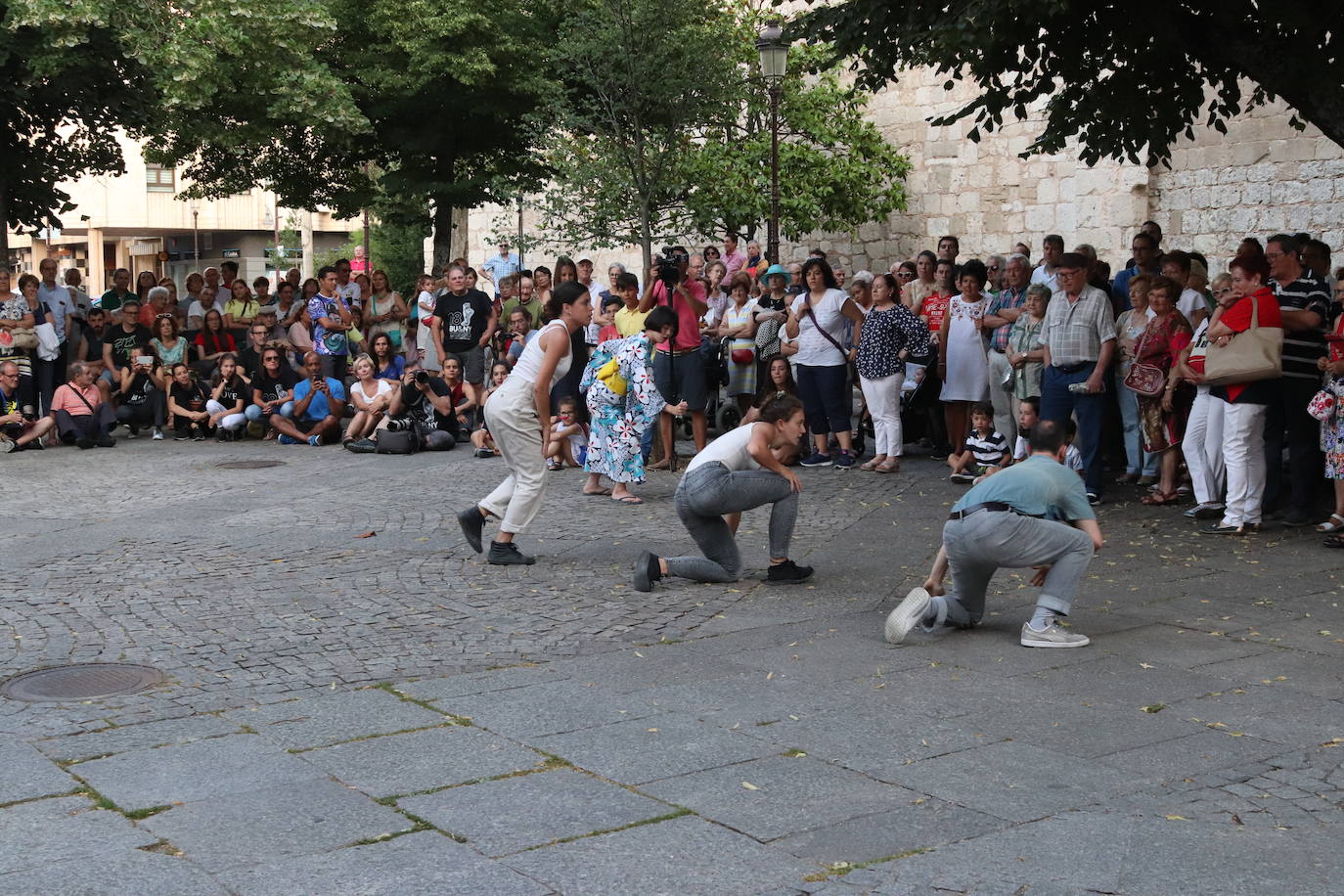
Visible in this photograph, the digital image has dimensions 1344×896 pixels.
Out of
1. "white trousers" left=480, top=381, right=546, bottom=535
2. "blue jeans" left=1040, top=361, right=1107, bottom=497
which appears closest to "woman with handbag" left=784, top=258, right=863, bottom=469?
"blue jeans" left=1040, top=361, right=1107, bottom=497

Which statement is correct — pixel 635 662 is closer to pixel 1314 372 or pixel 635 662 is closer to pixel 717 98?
pixel 1314 372

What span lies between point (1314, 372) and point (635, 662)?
5.89 meters

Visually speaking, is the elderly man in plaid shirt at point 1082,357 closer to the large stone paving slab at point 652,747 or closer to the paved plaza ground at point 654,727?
the paved plaza ground at point 654,727

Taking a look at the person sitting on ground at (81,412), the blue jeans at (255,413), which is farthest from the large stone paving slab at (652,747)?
the person sitting on ground at (81,412)

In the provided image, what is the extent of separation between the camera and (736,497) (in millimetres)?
8805

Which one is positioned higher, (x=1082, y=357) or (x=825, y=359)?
(x=1082, y=357)

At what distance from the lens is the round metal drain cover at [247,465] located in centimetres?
1514

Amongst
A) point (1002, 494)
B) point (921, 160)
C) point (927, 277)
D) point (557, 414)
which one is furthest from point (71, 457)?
point (921, 160)

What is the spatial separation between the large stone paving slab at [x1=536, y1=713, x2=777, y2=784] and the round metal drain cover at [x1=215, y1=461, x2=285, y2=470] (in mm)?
9853

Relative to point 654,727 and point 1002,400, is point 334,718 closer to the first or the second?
point 654,727

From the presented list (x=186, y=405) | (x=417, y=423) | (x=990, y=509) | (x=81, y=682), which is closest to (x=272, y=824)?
(x=81, y=682)

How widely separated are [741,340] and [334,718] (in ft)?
31.0

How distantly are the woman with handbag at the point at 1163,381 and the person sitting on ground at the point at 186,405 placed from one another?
10.9 metres

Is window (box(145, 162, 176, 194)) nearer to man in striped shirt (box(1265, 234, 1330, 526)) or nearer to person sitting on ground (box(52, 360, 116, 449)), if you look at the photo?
person sitting on ground (box(52, 360, 116, 449))
